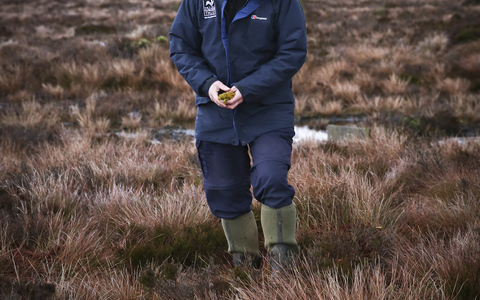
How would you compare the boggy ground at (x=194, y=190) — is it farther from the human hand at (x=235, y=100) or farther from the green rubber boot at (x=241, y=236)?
the human hand at (x=235, y=100)

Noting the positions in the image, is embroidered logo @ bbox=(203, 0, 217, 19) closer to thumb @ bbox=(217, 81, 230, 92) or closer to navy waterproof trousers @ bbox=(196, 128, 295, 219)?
thumb @ bbox=(217, 81, 230, 92)

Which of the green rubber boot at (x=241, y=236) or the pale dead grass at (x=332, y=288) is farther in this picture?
the green rubber boot at (x=241, y=236)

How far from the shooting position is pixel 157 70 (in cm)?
1046

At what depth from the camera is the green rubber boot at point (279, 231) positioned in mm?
2377

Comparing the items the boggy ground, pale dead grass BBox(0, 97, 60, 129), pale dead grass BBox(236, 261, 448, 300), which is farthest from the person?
pale dead grass BBox(0, 97, 60, 129)

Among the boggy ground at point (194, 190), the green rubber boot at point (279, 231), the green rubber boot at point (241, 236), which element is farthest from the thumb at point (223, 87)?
the boggy ground at point (194, 190)

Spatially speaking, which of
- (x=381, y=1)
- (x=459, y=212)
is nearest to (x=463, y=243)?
(x=459, y=212)

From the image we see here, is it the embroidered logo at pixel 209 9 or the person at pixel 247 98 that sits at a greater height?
the embroidered logo at pixel 209 9

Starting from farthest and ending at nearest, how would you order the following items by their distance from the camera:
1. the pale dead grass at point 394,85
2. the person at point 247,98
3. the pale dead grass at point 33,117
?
the pale dead grass at point 394,85, the pale dead grass at point 33,117, the person at point 247,98

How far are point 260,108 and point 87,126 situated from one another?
18.9 feet

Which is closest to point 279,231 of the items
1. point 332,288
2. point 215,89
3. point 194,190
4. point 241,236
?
point 241,236

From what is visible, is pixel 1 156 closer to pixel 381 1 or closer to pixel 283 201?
pixel 283 201

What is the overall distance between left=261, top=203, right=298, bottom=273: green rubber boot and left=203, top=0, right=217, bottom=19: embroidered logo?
1.16 meters

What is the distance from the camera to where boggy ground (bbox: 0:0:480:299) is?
7.27ft
